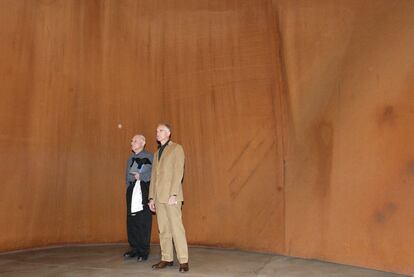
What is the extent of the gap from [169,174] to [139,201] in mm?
832

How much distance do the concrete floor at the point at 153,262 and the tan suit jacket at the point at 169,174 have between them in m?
0.83

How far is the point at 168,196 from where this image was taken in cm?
481

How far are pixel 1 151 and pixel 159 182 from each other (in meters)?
2.32

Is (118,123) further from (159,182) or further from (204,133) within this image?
(159,182)

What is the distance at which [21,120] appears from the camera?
5.98m

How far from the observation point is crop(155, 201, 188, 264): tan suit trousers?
477cm

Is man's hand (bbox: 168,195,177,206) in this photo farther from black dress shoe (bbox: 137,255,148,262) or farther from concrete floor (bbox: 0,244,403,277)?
black dress shoe (bbox: 137,255,148,262)

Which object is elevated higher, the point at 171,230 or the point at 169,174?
the point at 169,174

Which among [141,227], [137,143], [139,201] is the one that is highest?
[137,143]

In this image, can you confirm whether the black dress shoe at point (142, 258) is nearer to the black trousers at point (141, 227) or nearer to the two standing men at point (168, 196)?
the black trousers at point (141, 227)

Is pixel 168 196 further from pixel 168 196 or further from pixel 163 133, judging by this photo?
pixel 163 133

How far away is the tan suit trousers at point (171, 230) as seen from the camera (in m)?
4.77

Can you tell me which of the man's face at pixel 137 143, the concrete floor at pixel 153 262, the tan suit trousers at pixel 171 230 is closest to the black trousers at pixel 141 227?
the concrete floor at pixel 153 262

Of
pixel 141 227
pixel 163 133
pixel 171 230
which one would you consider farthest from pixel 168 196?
pixel 141 227
